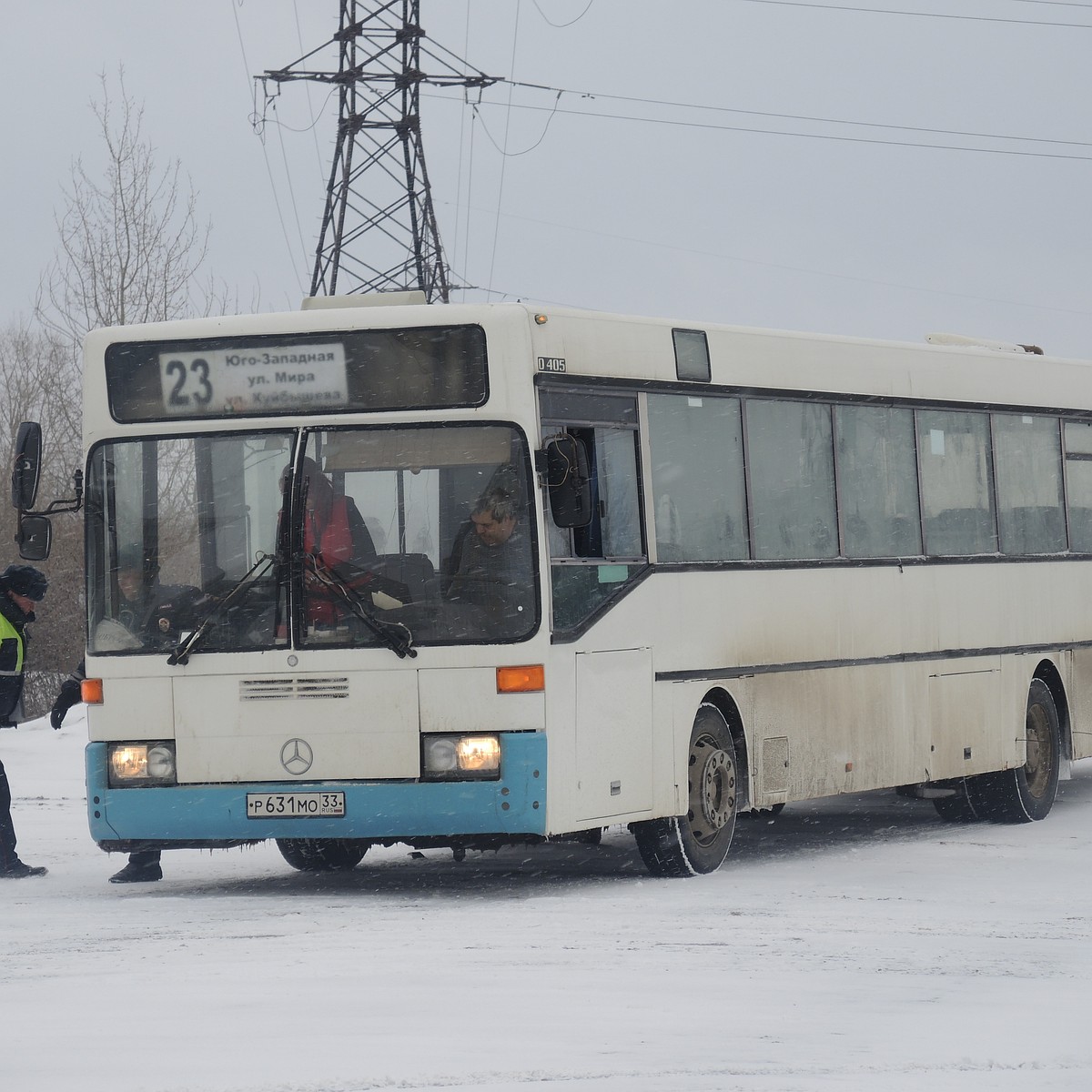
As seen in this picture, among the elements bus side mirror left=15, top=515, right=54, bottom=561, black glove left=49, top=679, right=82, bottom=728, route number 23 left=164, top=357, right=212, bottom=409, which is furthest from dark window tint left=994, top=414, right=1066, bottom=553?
bus side mirror left=15, top=515, right=54, bottom=561

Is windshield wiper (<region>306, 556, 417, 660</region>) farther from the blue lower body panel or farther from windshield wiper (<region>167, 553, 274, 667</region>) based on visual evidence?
the blue lower body panel

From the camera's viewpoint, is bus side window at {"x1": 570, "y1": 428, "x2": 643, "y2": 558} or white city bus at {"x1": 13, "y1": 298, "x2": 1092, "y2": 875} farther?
bus side window at {"x1": 570, "y1": 428, "x2": 643, "y2": 558}

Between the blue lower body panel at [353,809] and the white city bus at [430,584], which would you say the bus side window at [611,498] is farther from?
the blue lower body panel at [353,809]

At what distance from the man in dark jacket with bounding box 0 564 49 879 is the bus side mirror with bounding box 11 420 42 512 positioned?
174 cm

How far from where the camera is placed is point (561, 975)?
8539mm

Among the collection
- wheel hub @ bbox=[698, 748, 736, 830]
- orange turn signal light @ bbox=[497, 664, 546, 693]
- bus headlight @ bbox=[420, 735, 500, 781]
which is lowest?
wheel hub @ bbox=[698, 748, 736, 830]

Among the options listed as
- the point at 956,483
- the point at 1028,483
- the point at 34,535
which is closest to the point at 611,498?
the point at 34,535

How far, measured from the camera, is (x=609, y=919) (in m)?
10.3

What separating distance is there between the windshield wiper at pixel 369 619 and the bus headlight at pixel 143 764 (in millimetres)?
1223

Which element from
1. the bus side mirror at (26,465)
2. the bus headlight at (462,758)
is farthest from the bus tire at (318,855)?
the bus side mirror at (26,465)

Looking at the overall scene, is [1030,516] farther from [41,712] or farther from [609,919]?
[41,712]

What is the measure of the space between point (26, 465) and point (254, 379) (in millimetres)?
1260

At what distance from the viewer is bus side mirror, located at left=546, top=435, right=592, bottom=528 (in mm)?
11086

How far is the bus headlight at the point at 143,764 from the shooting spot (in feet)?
37.5
